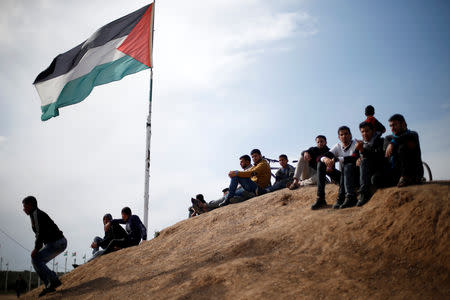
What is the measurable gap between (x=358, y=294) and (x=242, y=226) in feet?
11.7

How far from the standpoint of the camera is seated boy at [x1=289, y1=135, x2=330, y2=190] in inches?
262

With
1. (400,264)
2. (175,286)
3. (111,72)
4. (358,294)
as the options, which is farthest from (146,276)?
(111,72)

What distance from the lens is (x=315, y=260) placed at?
4.32 m

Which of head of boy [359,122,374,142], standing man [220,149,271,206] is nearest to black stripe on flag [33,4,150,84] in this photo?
standing man [220,149,271,206]

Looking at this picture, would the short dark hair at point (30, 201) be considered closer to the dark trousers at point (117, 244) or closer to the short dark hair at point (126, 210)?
the dark trousers at point (117, 244)

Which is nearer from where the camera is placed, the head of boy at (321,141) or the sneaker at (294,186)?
the head of boy at (321,141)

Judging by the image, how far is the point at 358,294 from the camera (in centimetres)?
341

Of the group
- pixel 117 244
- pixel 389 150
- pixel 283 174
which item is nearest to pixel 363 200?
pixel 389 150

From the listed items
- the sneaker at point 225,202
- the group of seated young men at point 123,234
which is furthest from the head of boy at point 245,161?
the group of seated young men at point 123,234

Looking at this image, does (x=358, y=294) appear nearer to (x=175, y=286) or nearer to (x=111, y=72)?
(x=175, y=286)

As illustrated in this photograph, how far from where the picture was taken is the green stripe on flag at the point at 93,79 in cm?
1062

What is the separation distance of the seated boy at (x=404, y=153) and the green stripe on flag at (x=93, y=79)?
8.19 metres

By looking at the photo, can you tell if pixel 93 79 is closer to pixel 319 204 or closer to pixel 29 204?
pixel 29 204

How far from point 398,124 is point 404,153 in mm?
548
